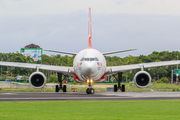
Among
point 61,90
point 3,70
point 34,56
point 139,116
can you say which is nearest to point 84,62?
point 61,90

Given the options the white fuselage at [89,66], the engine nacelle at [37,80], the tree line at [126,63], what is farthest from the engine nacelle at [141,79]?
the tree line at [126,63]

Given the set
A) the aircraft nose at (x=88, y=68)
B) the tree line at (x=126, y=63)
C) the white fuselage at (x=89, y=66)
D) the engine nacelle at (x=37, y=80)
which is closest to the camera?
the aircraft nose at (x=88, y=68)

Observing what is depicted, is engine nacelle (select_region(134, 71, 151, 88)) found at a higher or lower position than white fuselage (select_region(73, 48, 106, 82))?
lower

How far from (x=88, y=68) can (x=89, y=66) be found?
0.20 metres

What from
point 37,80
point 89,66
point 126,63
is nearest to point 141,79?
point 89,66

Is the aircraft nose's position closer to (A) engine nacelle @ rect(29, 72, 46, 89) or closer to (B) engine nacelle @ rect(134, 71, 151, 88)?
(A) engine nacelle @ rect(29, 72, 46, 89)

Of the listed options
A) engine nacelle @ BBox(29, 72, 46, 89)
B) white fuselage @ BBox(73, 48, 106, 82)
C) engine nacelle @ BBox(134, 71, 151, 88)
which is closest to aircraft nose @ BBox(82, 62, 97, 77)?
white fuselage @ BBox(73, 48, 106, 82)

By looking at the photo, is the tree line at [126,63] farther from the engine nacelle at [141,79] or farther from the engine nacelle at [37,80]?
the engine nacelle at [141,79]

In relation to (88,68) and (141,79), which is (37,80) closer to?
(88,68)

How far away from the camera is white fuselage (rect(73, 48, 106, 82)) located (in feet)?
101

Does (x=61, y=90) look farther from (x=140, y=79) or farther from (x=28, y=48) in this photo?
(x=28, y=48)

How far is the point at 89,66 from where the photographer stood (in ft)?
99.8

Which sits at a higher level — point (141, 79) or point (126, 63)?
point (126, 63)

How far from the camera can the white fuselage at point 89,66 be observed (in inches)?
1208
